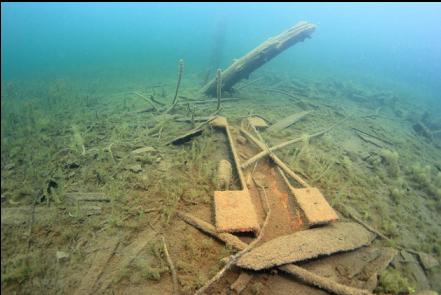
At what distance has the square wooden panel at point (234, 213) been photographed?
3340 millimetres

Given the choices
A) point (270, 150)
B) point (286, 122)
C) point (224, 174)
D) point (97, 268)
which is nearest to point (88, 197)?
point (97, 268)

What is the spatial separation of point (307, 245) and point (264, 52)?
806 centimetres

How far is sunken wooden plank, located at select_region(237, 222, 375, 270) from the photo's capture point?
288 cm

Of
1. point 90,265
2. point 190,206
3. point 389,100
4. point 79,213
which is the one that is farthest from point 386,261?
point 389,100

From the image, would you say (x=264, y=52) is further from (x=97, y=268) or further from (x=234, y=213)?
(x=97, y=268)

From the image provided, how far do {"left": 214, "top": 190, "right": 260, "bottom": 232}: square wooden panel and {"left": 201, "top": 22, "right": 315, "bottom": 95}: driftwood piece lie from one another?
282 inches

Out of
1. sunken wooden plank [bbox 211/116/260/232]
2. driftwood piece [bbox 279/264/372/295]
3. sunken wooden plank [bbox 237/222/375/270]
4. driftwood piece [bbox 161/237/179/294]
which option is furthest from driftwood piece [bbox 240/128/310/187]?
driftwood piece [bbox 161/237/179/294]

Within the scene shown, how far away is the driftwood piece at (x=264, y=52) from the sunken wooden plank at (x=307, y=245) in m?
7.46

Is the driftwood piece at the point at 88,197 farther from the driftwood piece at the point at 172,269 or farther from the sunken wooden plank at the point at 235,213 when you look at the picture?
the sunken wooden plank at the point at 235,213

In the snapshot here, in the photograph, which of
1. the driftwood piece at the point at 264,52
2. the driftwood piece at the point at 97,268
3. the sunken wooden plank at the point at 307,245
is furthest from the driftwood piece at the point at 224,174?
the driftwood piece at the point at 264,52

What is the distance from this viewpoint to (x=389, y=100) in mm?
13969

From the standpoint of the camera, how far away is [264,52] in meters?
9.50

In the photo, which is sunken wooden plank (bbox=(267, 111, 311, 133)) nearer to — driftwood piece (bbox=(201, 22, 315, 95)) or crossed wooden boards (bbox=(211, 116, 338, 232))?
driftwood piece (bbox=(201, 22, 315, 95))

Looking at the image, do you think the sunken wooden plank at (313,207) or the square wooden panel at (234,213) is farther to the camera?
the sunken wooden plank at (313,207)
